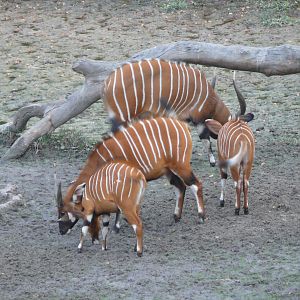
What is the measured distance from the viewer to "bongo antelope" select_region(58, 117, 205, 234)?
6961mm

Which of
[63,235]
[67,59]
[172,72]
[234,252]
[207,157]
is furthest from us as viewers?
[67,59]

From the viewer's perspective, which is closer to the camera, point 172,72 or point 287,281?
point 287,281

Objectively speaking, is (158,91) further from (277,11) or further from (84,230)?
(277,11)

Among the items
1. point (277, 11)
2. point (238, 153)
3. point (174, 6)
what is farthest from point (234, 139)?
point (174, 6)

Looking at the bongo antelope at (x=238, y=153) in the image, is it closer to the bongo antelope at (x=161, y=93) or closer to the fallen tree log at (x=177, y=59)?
the bongo antelope at (x=161, y=93)

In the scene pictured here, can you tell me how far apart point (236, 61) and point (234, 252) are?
233 centimetres

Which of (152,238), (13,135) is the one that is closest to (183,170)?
(152,238)

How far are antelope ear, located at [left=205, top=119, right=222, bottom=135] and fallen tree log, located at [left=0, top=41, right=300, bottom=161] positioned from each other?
2.06 feet

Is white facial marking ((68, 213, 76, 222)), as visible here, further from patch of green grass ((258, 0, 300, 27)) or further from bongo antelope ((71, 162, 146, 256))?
patch of green grass ((258, 0, 300, 27))

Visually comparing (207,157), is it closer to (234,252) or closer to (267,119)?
(267,119)

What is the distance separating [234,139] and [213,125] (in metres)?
0.85

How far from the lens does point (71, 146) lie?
9.04m

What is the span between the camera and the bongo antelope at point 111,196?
6527 mm

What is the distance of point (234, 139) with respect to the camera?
7.21 metres
